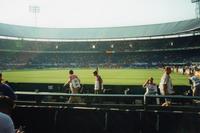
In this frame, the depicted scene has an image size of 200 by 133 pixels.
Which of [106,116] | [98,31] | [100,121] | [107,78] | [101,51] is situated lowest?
[100,121]

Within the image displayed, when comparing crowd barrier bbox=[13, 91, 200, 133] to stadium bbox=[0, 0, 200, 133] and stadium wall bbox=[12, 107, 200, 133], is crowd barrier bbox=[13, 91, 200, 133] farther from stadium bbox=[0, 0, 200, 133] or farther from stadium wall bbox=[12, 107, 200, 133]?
stadium bbox=[0, 0, 200, 133]

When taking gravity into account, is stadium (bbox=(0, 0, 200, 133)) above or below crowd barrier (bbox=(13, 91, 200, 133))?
above

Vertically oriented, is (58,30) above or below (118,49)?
above

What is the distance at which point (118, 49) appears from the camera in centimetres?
9788

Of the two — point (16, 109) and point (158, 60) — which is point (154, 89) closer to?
point (16, 109)

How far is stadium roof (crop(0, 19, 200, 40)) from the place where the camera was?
93312 millimetres

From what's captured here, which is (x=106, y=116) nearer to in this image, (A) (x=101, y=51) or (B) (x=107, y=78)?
(B) (x=107, y=78)

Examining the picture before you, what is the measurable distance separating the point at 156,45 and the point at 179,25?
838cm

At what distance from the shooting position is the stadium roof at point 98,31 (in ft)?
306

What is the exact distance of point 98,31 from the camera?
10875 cm

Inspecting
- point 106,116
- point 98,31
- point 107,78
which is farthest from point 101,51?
point 106,116

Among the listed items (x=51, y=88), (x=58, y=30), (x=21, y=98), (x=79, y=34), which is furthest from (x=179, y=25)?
(x=21, y=98)

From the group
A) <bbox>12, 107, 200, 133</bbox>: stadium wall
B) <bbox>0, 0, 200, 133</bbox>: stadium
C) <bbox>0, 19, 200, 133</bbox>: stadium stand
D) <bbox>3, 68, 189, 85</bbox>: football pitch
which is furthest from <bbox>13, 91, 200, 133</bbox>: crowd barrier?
<bbox>0, 19, 200, 133</bbox>: stadium stand

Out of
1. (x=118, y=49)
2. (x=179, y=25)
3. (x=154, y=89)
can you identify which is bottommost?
(x=154, y=89)
